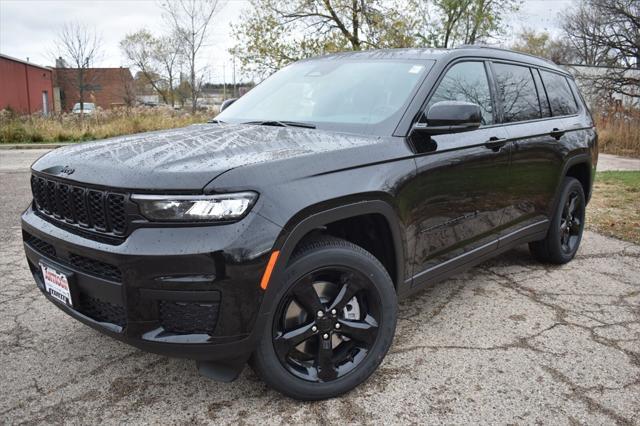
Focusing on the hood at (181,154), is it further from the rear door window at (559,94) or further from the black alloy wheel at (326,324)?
the rear door window at (559,94)

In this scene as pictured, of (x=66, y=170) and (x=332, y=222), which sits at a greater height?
(x=66, y=170)

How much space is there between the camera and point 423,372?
2.83 m

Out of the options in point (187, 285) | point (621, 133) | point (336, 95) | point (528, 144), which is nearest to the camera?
point (187, 285)

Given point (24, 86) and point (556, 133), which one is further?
point (24, 86)

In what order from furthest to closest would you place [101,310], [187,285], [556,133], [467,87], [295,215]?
1. [556,133]
2. [467,87]
3. [101,310]
4. [295,215]
5. [187,285]

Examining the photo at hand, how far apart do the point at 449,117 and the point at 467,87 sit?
2.59 feet

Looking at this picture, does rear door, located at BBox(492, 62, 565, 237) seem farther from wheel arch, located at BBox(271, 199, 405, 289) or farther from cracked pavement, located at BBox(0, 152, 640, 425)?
wheel arch, located at BBox(271, 199, 405, 289)

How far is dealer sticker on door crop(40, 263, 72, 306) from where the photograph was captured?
2.39 m

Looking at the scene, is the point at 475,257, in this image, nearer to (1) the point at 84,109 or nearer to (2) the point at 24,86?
(1) the point at 84,109

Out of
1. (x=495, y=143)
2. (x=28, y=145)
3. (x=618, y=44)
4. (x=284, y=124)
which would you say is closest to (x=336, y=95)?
(x=284, y=124)

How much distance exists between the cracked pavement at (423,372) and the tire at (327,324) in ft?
0.48

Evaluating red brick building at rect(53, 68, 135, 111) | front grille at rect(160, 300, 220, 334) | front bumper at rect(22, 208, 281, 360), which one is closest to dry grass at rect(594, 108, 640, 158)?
front bumper at rect(22, 208, 281, 360)

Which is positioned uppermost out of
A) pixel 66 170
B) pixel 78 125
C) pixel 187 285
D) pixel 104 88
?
pixel 104 88

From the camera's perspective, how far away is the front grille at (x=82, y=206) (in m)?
2.19
